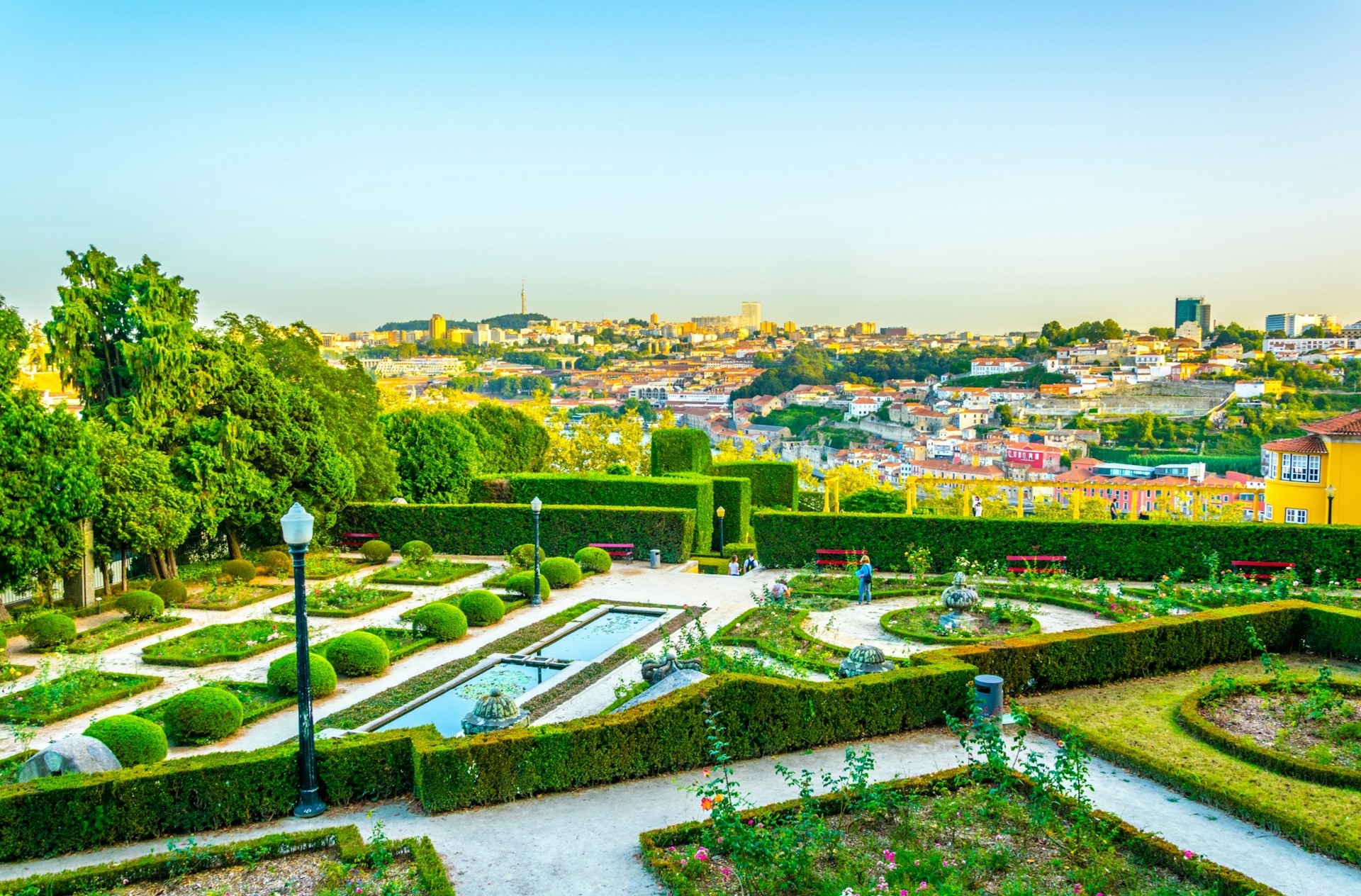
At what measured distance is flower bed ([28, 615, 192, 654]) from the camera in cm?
1410

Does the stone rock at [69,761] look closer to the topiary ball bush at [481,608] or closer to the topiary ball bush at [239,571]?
the topiary ball bush at [481,608]

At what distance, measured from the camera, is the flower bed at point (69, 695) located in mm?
11156

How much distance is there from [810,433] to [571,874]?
253ft

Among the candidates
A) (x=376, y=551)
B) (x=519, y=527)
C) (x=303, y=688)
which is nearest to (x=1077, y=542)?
(x=519, y=527)

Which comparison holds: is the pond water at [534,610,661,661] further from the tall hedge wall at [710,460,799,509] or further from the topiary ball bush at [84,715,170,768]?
the tall hedge wall at [710,460,799,509]

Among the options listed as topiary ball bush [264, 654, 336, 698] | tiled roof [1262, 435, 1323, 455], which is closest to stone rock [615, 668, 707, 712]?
topiary ball bush [264, 654, 336, 698]

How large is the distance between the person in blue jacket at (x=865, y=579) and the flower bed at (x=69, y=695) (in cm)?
1096

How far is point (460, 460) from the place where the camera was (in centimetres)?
2756

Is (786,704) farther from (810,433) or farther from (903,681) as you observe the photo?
(810,433)

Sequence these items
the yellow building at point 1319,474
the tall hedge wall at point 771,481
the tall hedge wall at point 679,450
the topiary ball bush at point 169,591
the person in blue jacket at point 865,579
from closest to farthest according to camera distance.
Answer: the person in blue jacket at point 865,579, the topiary ball bush at point 169,591, the yellow building at point 1319,474, the tall hedge wall at point 771,481, the tall hedge wall at point 679,450

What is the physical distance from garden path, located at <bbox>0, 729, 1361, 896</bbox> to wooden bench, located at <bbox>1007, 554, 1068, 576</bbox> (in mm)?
10095

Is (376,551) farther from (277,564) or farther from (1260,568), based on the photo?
(1260,568)

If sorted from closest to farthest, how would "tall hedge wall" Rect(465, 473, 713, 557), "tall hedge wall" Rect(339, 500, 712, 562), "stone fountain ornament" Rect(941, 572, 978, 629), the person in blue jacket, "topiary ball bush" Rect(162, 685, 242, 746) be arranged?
1. "topiary ball bush" Rect(162, 685, 242, 746)
2. "stone fountain ornament" Rect(941, 572, 978, 629)
3. the person in blue jacket
4. "tall hedge wall" Rect(339, 500, 712, 562)
5. "tall hedge wall" Rect(465, 473, 713, 557)

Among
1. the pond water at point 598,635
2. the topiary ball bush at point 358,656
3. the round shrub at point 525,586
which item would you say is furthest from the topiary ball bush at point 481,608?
the topiary ball bush at point 358,656
